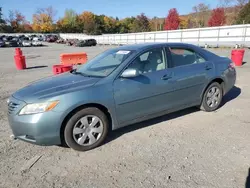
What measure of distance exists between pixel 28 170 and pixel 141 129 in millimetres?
2016

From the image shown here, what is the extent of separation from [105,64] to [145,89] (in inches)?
38.7

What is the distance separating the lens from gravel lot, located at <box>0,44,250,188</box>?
2.79 metres

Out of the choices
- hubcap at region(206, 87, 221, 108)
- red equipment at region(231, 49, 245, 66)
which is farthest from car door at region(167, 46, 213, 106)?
red equipment at region(231, 49, 245, 66)

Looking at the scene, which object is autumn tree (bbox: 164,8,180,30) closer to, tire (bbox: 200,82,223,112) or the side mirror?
tire (bbox: 200,82,223,112)

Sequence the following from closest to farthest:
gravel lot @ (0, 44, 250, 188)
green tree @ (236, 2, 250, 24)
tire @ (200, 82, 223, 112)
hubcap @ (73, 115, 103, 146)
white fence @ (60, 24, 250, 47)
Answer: gravel lot @ (0, 44, 250, 188), hubcap @ (73, 115, 103, 146), tire @ (200, 82, 223, 112), white fence @ (60, 24, 250, 47), green tree @ (236, 2, 250, 24)

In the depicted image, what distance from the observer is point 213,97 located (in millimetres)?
4926

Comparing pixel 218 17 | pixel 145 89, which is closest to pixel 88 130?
pixel 145 89

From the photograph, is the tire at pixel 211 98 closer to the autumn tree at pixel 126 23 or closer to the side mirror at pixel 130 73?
the side mirror at pixel 130 73

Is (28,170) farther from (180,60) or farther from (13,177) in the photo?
(180,60)

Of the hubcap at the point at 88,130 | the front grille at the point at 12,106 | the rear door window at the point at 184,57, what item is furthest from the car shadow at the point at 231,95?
the front grille at the point at 12,106

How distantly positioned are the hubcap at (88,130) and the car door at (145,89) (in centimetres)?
38

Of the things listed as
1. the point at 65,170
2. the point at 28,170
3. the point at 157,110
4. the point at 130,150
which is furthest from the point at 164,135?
the point at 28,170

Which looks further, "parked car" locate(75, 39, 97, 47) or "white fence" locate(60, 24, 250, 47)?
"parked car" locate(75, 39, 97, 47)

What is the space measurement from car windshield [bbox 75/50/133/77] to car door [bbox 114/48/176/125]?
25 cm
